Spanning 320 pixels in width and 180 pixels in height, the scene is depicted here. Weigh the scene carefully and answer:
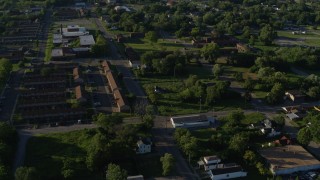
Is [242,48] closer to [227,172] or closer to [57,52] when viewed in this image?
[57,52]

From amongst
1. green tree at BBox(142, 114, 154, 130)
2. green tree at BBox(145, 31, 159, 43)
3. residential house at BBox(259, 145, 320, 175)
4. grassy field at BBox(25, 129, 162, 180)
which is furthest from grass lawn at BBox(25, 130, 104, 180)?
green tree at BBox(145, 31, 159, 43)

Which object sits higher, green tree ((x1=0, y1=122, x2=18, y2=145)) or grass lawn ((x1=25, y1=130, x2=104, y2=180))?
green tree ((x1=0, y1=122, x2=18, y2=145))

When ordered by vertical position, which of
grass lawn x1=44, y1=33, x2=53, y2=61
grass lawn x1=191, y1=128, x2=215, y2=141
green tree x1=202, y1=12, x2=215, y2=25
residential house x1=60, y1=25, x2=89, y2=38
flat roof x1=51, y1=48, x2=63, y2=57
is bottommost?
grass lawn x1=191, y1=128, x2=215, y2=141

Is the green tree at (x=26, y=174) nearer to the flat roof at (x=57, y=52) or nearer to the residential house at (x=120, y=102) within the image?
the residential house at (x=120, y=102)

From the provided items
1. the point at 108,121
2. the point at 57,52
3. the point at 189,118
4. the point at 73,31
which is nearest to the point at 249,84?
the point at 189,118

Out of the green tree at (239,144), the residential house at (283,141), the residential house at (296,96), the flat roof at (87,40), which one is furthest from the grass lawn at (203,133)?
the flat roof at (87,40)

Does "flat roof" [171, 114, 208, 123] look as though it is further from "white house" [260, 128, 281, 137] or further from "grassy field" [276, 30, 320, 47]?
"grassy field" [276, 30, 320, 47]
